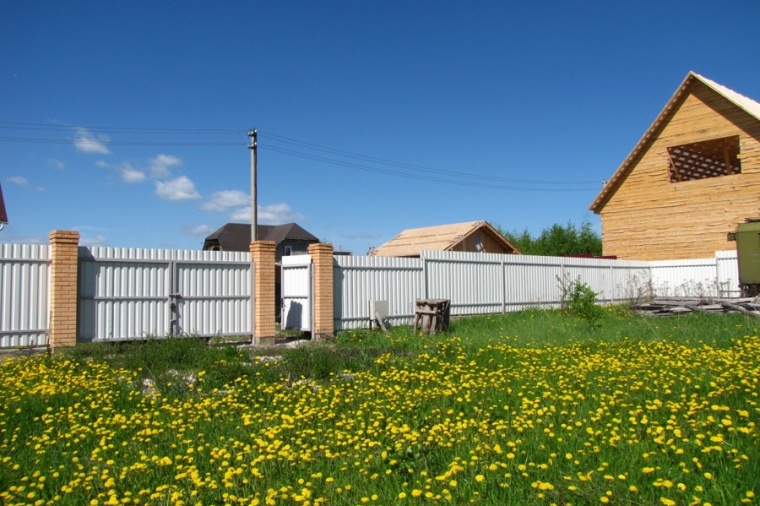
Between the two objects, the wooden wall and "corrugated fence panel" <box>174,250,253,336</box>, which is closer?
"corrugated fence panel" <box>174,250,253,336</box>

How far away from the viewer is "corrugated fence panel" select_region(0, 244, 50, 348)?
421 inches

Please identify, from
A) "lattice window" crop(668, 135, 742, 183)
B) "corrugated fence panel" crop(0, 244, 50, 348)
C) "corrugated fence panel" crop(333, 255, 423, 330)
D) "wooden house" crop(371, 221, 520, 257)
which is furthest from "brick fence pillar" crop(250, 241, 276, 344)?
"lattice window" crop(668, 135, 742, 183)

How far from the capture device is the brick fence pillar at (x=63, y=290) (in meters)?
Answer: 10.8

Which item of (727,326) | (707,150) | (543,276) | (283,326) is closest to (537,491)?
(727,326)

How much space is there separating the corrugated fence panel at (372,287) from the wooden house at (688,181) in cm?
1370

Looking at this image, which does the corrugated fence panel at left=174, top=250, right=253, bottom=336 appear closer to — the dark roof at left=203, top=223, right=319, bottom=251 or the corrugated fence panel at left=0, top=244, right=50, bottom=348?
the corrugated fence panel at left=0, top=244, right=50, bottom=348

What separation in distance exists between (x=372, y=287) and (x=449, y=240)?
50.1 ft

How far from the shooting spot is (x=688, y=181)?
24000mm

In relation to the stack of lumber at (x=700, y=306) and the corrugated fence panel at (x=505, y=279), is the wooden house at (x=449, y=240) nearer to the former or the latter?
the corrugated fence panel at (x=505, y=279)

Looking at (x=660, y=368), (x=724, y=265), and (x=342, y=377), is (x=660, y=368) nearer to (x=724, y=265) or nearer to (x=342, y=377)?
(x=342, y=377)

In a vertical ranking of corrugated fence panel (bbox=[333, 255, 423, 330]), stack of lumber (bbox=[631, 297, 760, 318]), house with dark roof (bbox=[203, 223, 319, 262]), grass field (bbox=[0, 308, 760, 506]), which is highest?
house with dark roof (bbox=[203, 223, 319, 262])

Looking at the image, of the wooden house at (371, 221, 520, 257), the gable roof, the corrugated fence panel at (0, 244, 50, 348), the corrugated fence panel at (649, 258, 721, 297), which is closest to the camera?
the corrugated fence panel at (0, 244, 50, 348)

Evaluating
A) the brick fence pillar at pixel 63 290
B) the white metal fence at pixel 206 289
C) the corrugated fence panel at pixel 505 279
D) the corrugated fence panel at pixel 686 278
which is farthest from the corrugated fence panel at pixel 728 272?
the brick fence pillar at pixel 63 290

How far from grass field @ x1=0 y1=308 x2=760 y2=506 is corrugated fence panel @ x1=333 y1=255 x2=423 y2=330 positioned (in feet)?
14.1
